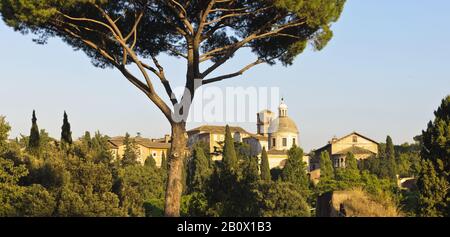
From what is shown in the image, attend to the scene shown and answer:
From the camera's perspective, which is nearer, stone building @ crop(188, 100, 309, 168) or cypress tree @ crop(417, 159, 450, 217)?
cypress tree @ crop(417, 159, 450, 217)

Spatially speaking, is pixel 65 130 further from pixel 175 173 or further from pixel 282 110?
pixel 282 110

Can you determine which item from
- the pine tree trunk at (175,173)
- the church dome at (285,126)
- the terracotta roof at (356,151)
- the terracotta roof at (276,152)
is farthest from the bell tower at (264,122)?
the pine tree trunk at (175,173)

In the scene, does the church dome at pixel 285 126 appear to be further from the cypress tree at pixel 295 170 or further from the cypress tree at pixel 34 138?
the cypress tree at pixel 34 138

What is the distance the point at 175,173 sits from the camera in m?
11.3

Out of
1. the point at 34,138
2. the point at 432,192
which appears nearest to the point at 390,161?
the point at 34,138

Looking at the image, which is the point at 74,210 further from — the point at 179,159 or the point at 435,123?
the point at 435,123

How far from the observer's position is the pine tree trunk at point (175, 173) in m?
11.2

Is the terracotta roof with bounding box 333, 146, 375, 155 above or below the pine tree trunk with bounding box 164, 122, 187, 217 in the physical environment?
above

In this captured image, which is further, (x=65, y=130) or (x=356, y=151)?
(x=356, y=151)

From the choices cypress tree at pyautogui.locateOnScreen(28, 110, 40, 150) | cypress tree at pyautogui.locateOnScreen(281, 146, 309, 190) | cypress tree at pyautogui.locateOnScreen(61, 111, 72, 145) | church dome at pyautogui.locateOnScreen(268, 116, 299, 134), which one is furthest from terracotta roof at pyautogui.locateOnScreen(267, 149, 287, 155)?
cypress tree at pyautogui.locateOnScreen(28, 110, 40, 150)

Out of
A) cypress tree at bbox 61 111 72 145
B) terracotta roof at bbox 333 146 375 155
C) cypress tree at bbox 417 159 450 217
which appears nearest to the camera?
cypress tree at bbox 417 159 450 217

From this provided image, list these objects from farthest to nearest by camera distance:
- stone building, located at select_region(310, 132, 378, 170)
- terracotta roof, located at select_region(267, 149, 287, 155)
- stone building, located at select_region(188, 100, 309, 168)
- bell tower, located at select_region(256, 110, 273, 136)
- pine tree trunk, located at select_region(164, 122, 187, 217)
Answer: bell tower, located at select_region(256, 110, 273, 136), stone building, located at select_region(310, 132, 378, 170), stone building, located at select_region(188, 100, 309, 168), terracotta roof, located at select_region(267, 149, 287, 155), pine tree trunk, located at select_region(164, 122, 187, 217)

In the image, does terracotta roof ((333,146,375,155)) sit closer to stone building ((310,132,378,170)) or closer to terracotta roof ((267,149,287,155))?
stone building ((310,132,378,170))

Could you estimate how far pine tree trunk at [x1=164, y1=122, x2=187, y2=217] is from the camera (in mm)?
11234
